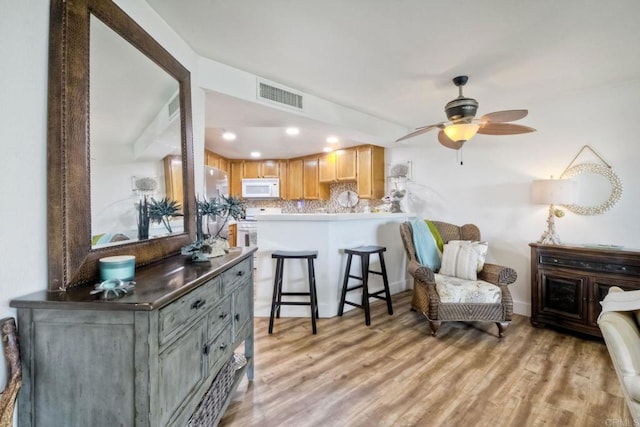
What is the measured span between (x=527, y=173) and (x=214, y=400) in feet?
11.8

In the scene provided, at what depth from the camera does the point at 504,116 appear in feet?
6.73

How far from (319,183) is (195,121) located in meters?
3.44

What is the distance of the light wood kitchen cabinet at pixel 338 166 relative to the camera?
4.68m

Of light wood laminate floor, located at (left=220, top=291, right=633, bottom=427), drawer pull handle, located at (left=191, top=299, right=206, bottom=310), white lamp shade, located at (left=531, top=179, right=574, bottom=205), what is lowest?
light wood laminate floor, located at (left=220, top=291, right=633, bottom=427)

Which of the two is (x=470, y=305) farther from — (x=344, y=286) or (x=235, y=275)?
(x=235, y=275)

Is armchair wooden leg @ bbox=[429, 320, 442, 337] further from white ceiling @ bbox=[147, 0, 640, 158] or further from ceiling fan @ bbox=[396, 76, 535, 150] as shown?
white ceiling @ bbox=[147, 0, 640, 158]

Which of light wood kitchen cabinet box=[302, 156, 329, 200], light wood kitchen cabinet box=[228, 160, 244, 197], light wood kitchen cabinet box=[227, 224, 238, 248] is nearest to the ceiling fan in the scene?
light wood kitchen cabinet box=[302, 156, 329, 200]

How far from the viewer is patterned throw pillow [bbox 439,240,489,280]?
285cm

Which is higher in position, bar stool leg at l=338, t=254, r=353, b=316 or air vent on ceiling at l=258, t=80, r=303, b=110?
air vent on ceiling at l=258, t=80, r=303, b=110

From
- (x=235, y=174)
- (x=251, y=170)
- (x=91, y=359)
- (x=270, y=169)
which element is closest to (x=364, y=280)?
(x=91, y=359)

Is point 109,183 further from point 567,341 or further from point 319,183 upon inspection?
point 319,183

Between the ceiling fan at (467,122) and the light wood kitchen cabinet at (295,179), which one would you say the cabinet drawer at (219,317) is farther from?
the light wood kitchen cabinet at (295,179)

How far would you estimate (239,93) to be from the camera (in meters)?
2.23

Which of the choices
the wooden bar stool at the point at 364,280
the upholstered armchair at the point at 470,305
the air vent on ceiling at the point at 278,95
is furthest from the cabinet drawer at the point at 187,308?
the upholstered armchair at the point at 470,305
